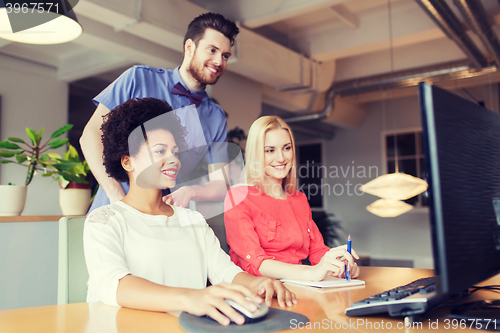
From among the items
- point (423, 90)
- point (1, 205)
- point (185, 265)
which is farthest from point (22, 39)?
point (423, 90)

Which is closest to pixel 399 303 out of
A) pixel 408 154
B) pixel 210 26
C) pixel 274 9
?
pixel 210 26

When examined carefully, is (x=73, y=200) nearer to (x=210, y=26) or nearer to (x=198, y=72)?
(x=198, y=72)

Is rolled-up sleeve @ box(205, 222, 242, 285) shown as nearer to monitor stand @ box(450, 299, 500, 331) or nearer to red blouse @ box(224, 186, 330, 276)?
red blouse @ box(224, 186, 330, 276)

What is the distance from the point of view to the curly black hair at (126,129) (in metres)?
1.10

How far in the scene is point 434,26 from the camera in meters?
4.25

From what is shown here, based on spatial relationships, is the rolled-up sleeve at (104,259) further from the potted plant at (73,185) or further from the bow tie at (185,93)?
the potted plant at (73,185)

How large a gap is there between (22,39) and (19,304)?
1497 millimetres

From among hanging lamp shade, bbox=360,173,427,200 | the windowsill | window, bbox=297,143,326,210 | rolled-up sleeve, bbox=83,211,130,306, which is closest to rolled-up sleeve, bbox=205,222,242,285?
rolled-up sleeve, bbox=83,211,130,306

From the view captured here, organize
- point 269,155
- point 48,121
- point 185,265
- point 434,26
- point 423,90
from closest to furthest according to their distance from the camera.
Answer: point 423,90 < point 185,265 < point 269,155 < point 434,26 < point 48,121

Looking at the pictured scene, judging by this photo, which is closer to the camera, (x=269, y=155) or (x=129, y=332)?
(x=129, y=332)

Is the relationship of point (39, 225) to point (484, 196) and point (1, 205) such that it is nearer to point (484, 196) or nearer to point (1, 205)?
point (1, 205)

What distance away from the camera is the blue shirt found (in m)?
1.55

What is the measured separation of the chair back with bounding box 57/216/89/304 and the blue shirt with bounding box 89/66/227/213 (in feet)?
1.43

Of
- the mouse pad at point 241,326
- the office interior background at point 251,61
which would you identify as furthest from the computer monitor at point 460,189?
the office interior background at point 251,61
